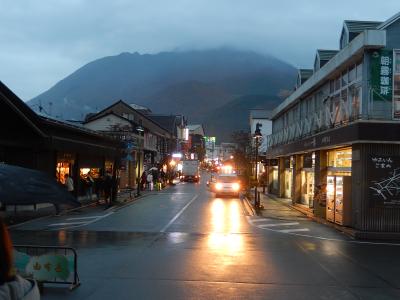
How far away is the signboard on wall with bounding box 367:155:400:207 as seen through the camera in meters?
19.9

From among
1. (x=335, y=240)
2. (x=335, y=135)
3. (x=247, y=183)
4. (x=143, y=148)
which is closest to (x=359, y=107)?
(x=335, y=135)

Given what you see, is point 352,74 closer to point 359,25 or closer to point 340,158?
point 359,25

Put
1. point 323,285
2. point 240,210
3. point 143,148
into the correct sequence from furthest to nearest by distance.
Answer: point 143,148, point 240,210, point 323,285

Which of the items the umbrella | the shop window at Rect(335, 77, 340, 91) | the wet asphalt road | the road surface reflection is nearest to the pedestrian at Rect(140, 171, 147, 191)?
the road surface reflection

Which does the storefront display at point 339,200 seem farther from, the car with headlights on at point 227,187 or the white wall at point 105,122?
the white wall at point 105,122

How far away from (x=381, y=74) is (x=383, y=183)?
3.99 m

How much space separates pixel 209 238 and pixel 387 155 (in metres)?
7.22

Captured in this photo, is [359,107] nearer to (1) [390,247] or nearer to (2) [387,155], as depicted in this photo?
(2) [387,155]

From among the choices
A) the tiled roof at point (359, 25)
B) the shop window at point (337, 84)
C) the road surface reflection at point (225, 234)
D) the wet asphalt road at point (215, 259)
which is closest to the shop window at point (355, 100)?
the shop window at point (337, 84)

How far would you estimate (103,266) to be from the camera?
12547 millimetres

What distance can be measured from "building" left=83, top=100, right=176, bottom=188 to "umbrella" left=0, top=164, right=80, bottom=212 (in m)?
32.9

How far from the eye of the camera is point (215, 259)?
1370 centimetres

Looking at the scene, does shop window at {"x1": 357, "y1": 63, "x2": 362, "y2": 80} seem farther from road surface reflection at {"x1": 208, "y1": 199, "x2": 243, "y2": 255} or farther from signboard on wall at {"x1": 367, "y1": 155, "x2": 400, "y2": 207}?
road surface reflection at {"x1": 208, "y1": 199, "x2": 243, "y2": 255}

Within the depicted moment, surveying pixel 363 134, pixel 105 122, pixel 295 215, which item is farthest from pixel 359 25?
pixel 105 122
